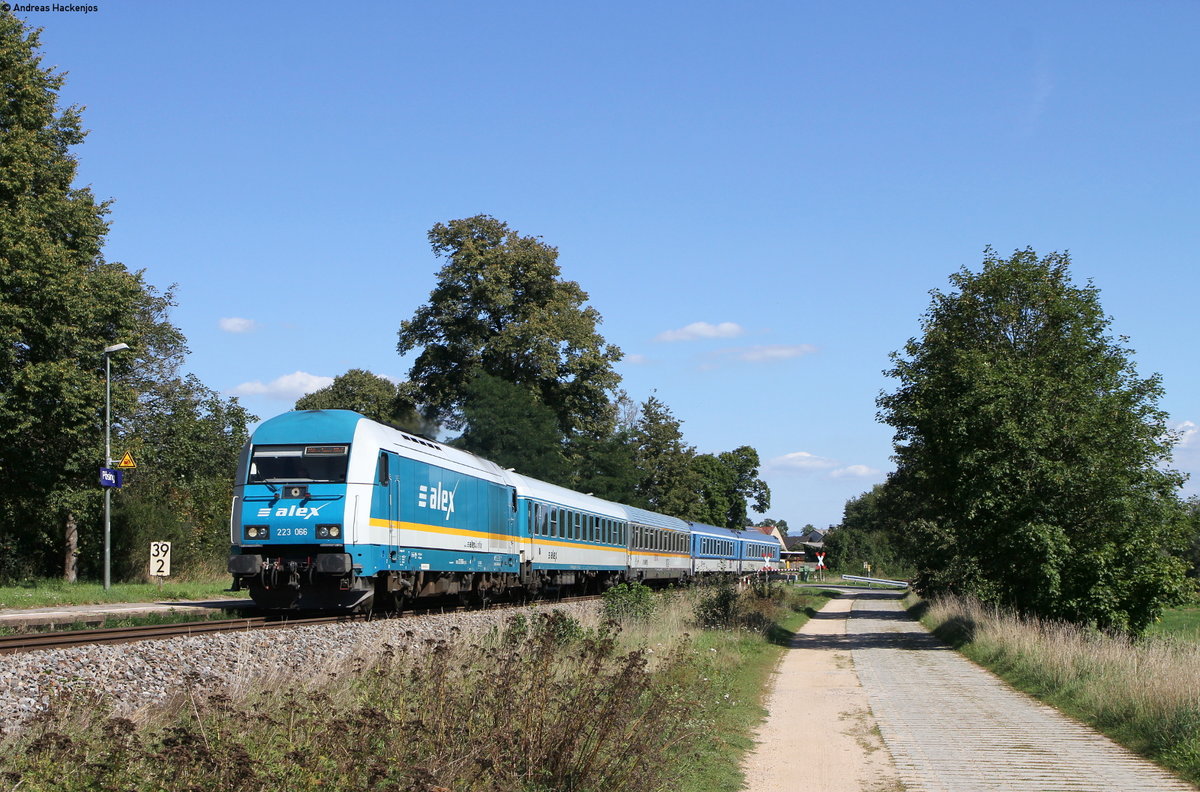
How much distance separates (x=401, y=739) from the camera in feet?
24.0

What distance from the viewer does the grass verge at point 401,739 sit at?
618 cm

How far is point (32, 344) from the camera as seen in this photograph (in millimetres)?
30219

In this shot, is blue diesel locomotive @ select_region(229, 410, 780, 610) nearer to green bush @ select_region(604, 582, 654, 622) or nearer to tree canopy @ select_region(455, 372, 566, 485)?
green bush @ select_region(604, 582, 654, 622)

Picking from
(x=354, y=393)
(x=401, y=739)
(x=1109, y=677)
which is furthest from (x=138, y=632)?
(x=354, y=393)

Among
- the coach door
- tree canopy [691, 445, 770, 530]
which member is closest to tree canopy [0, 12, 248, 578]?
the coach door

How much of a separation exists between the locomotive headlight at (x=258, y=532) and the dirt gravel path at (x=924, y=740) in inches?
327

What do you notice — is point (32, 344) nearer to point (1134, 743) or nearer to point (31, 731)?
point (31, 731)

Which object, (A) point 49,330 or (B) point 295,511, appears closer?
(B) point 295,511

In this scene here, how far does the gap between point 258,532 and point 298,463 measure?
4.15ft

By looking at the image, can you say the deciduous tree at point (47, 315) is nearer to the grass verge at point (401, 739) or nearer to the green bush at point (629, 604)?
the green bush at point (629, 604)

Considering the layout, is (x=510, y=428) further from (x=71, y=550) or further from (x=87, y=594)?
(x=87, y=594)

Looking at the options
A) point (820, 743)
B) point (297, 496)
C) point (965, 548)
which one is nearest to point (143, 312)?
point (297, 496)

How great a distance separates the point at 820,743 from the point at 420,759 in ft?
17.6

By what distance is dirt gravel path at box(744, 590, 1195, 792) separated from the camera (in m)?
9.21
